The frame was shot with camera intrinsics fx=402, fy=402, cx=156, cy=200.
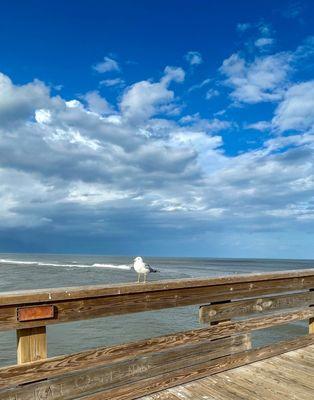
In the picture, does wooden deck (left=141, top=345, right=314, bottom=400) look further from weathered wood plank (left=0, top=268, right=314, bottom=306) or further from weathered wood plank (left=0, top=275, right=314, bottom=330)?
weathered wood plank (left=0, top=268, right=314, bottom=306)

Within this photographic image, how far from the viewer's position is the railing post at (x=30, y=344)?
108 inches

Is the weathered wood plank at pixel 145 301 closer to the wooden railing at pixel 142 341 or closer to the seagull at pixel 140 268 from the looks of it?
the wooden railing at pixel 142 341

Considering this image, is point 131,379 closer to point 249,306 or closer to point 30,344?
point 30,344

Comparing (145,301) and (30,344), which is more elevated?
(145,301)

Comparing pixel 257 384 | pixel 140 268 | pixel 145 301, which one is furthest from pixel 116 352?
pixel 257 384

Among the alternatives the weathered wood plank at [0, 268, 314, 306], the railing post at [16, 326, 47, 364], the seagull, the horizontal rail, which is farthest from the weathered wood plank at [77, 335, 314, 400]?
the seagull

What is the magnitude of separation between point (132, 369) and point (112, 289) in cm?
70

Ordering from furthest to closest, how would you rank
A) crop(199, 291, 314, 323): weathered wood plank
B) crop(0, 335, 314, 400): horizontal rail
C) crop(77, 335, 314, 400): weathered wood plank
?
1. crop(199, 291, 314, 323): weathered wood plank
2. crop(77, 335, 314, 400): weathered wood plank
3. crop(0, 335, 314, 400): horizontal rail

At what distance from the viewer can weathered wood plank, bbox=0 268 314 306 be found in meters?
2.72

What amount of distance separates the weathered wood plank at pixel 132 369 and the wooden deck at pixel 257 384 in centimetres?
19

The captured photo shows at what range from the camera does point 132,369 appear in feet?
10.8

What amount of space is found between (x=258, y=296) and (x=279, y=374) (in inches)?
30.8

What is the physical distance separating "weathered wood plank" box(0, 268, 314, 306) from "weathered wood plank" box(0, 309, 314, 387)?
0.42 metres

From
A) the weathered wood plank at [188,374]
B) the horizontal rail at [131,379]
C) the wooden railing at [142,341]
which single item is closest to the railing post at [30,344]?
the wooden railing at [142,341]
